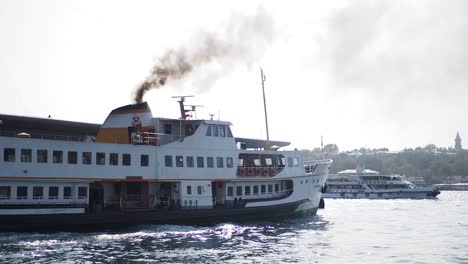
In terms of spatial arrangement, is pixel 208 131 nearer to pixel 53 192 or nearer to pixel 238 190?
pixel 238 190

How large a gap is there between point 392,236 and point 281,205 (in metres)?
9.12

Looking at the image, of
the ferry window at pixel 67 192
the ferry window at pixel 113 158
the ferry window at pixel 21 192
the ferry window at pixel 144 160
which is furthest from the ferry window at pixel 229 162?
the ferry window at pixel 21 192

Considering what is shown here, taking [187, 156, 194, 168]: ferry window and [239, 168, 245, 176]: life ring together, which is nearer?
[187, 156, 194, 168]: ferry window

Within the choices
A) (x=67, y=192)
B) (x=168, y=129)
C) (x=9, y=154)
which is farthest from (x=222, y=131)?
(x=9, y=154)

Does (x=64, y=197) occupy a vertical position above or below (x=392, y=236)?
above

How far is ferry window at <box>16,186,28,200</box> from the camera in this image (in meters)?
30.5

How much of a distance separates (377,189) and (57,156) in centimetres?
7891

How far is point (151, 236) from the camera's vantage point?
32.4 m

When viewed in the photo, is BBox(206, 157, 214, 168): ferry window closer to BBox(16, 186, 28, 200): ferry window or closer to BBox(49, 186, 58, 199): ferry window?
BBox(49, 186, 58, 199): ferry window

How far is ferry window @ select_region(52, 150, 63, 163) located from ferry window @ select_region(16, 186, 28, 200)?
2202mm

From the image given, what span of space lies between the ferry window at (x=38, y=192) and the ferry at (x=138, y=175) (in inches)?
2.2

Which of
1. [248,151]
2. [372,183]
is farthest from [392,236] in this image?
[372,183]

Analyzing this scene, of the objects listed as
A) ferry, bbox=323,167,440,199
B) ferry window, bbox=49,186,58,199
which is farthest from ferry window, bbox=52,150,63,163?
ferry, bbox=323,167,440,199

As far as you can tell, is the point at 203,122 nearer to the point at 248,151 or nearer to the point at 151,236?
the point at 248,151
